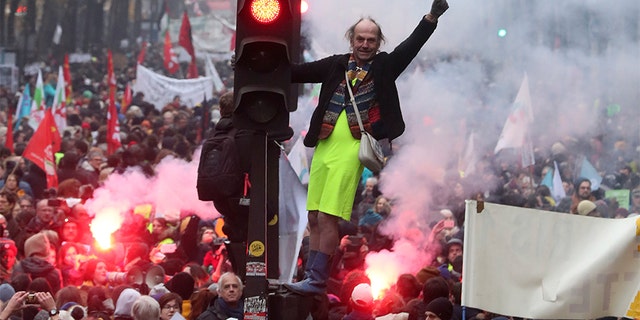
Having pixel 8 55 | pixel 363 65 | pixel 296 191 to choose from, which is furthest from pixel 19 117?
pixel 8 55

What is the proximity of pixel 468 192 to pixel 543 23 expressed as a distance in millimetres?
9098

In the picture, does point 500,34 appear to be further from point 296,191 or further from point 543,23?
point 296,191

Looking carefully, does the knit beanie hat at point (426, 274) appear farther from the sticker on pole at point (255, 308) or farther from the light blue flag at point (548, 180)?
the light blue flag at point (548, 180)

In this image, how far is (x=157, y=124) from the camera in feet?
81.9

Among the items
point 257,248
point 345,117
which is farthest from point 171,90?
point 257,248

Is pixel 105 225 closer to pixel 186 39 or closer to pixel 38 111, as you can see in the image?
pixel 38 111

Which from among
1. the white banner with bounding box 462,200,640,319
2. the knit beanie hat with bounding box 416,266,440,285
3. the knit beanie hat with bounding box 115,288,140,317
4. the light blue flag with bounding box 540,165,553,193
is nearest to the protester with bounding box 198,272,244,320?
the knit beanie hat with bounding box 115,288,140,317

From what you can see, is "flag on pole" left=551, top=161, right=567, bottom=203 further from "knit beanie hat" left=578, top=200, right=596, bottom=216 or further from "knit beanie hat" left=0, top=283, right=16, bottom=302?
"knit beanie hat" left=0, top=283, right=16, bottom=302

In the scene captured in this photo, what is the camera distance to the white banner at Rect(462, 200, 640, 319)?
7.11m

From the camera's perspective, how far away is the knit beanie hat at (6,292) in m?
10.3

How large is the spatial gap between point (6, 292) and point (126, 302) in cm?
117

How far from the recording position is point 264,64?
7582 millimetres

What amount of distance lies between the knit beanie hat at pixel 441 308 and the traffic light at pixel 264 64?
94.7 inches

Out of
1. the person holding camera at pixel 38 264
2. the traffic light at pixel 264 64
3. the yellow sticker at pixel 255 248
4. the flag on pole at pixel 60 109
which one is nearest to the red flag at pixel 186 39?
the flag on pole at pixel 60 109
